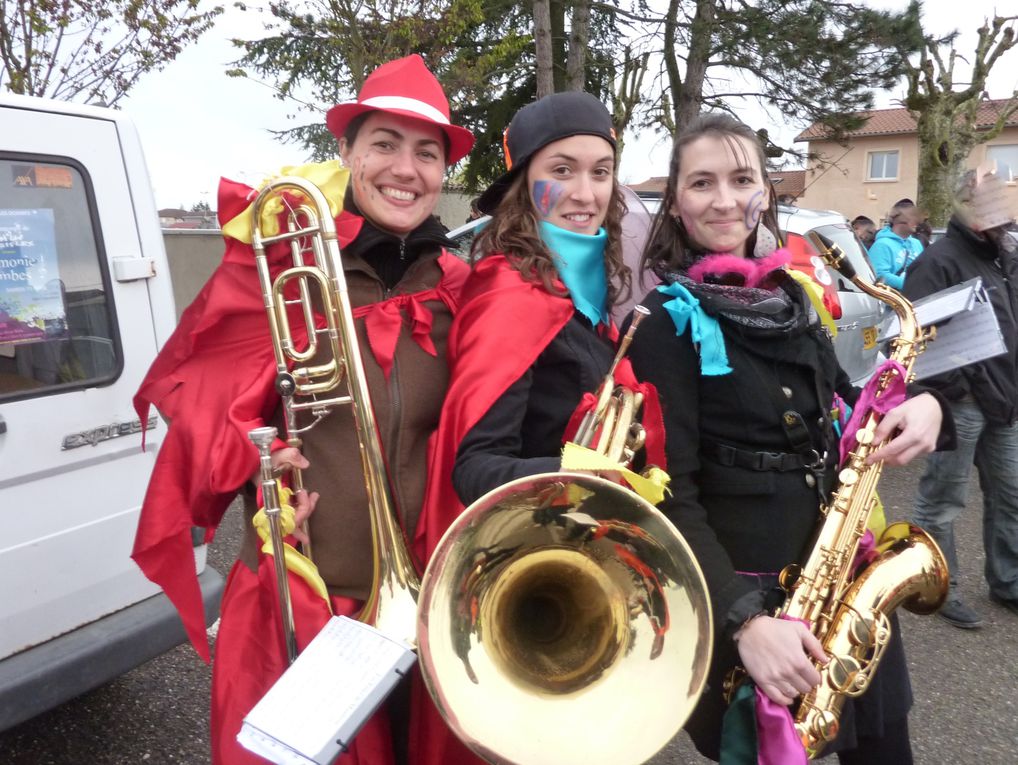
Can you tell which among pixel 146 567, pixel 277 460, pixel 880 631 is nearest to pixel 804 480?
pixel 880 631

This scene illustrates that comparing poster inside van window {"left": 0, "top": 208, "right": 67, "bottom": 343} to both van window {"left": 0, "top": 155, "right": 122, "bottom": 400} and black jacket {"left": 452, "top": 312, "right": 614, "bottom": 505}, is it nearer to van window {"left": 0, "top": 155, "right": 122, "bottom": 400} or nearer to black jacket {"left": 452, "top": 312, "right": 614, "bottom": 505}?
van window {"left": 0, "top": 155, "right": 122, "bottom": 400}

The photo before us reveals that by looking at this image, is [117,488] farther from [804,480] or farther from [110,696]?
[804,480]

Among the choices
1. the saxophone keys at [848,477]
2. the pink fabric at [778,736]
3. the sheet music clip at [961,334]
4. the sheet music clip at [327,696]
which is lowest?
the pink fabric at [778,736]

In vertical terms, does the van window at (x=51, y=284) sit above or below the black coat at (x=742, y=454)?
above

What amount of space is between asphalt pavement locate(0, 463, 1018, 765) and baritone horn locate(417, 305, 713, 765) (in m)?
1.66

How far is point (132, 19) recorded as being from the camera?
7.82 meters

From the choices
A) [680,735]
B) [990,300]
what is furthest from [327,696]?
[990,300]

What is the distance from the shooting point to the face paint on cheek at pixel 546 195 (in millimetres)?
1699

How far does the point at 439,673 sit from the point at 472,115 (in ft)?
36.6

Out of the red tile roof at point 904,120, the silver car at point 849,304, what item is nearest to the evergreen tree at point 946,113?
the red tile roof at point 904,120

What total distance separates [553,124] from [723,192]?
15.2 inches

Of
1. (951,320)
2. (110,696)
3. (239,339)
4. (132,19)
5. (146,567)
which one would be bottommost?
(110,696)

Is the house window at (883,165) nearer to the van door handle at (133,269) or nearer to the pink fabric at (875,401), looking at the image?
the pink fabric at (875,401)

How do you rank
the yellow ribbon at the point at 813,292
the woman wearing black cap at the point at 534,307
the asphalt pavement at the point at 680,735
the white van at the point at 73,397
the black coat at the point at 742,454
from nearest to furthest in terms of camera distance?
Result: the woman wearing black cap at the point at 534,307 → the black coat at the point at 742,454 → the yellow ribbon at the point at 813,292 → the white van at the point at 73,397 → the asphalt pavement at the point at 680,735
